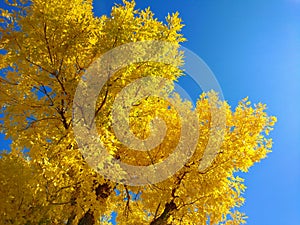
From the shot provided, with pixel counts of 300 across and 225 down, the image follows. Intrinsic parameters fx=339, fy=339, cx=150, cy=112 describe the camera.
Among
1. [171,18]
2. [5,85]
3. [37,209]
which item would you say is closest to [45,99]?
[5,85]

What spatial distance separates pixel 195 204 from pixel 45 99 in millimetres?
4980

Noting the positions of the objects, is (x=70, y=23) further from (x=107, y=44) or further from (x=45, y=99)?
(x=45, y=99)

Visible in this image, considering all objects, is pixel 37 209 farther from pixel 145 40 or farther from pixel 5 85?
pixel 145 40

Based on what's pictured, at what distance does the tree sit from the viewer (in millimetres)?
7996

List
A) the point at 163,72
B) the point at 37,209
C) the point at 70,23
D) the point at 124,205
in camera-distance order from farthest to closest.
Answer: the point at 124,205 → the point at 163,72 → the point at 70,23 → the point at 37,209

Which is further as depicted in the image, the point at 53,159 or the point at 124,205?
the point at 124,205

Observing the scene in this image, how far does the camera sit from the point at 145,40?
8664 mm

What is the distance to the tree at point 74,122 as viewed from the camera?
800 centimetres

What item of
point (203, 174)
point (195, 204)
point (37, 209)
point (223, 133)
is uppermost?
point (223, 133)

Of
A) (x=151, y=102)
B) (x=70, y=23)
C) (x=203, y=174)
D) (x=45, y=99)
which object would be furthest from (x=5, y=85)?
(x=203, y=174)

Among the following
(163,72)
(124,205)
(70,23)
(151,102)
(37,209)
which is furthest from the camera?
(124,205)

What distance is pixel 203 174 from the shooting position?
8.95 meters

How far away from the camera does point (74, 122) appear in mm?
8148

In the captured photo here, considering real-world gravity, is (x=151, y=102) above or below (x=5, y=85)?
above
